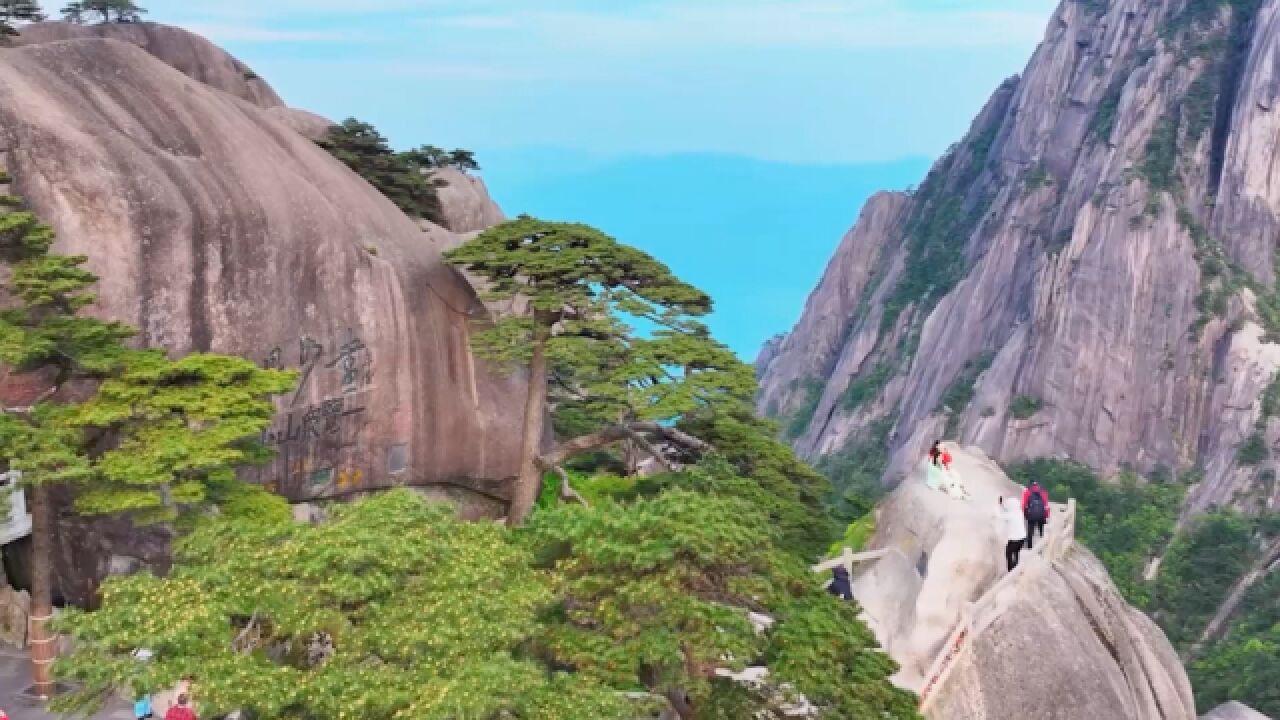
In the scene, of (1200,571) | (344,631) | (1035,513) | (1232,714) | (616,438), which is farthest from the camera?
(1200,571)

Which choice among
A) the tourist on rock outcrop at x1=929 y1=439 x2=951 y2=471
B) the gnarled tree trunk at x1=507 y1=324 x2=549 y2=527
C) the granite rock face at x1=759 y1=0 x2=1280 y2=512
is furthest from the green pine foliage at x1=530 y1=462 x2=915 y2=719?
the granite rock face at x1=759 y1=0 x2=1280 y2=512

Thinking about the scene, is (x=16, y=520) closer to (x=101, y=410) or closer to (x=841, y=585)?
(x=101, y=410)

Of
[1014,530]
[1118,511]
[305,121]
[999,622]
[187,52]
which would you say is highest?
[187,52]

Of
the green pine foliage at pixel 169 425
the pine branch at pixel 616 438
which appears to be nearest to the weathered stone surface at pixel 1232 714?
the pine branch at pixel 616 438

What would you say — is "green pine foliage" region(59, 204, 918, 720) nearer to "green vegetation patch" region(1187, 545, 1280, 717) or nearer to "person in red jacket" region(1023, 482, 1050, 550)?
"person in red jacket" region(1023, 482, 1050, 550)

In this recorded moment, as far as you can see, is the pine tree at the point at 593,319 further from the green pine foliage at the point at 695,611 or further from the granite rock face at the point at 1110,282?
the granite rock face at the point at 1110,282

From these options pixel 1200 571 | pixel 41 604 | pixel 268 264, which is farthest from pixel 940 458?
pixel 1200 571
